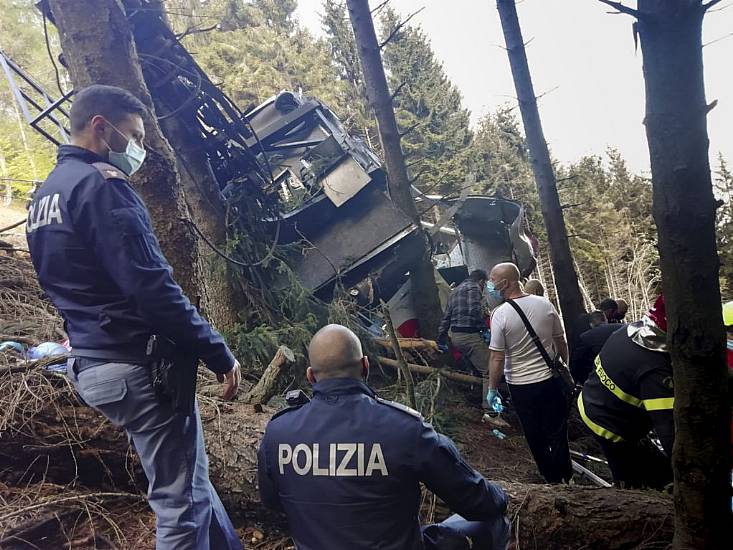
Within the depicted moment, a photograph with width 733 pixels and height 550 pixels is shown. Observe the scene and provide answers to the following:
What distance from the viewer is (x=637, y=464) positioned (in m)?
2.89

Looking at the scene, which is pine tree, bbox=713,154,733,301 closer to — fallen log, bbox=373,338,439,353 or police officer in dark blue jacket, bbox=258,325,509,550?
fallen log, bbox=373,338,439,353

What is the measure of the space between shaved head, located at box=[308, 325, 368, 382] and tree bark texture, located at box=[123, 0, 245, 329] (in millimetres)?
3476

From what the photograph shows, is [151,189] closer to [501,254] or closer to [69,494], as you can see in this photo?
[69,494]

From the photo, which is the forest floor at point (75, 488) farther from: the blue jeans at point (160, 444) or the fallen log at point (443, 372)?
the fallen log at point (443, 372)

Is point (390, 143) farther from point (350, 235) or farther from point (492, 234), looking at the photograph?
point (492, 234)

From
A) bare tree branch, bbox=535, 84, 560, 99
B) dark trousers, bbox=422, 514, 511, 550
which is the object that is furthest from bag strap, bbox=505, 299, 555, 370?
bare tree branch, bbox=535, 84, 560, 99

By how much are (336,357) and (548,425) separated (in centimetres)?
276

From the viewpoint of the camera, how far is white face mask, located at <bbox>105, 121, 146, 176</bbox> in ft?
6.59

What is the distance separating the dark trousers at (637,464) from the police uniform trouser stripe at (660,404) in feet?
1.69

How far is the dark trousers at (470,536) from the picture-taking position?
1.84 meters

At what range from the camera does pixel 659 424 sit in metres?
2.35

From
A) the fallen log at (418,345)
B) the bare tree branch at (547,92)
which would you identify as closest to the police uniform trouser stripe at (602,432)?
the fallen log at (418,345)

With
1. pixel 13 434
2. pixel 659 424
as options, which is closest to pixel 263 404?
pixel 13 434

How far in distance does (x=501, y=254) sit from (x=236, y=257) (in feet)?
15.7
